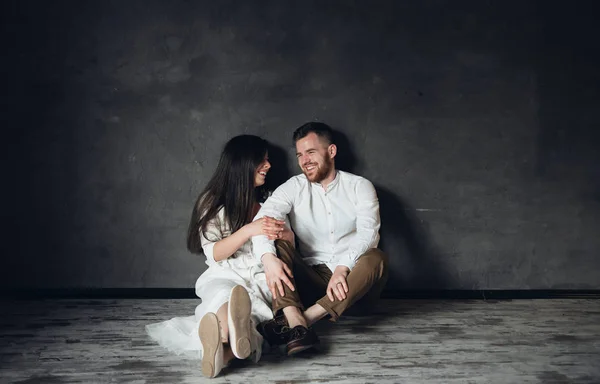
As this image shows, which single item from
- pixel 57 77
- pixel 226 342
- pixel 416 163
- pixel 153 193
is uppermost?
pixel 57 77

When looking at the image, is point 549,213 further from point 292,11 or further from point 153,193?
point 153,193

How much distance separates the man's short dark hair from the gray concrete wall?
0.60 ft

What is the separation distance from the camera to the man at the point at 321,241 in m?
2.74

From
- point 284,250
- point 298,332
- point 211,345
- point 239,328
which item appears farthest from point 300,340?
point 284,250

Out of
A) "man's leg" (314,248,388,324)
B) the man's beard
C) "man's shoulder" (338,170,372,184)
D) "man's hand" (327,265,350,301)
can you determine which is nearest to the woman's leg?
"man's leg" (314,248,388,324)

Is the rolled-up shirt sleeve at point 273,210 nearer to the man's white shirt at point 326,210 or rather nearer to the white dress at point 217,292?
the man's white shirt at point 326,210

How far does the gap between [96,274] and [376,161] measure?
2.01 meters

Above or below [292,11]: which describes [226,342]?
below

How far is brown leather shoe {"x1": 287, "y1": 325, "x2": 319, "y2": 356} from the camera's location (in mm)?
2502

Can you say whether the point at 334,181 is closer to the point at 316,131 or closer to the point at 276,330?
the point at 316,131

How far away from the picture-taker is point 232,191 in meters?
3.21

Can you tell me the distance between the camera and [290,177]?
11.6 feet

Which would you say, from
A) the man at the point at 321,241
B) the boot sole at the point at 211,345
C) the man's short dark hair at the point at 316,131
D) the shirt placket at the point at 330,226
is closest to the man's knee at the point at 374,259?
the man at the point at 321,241

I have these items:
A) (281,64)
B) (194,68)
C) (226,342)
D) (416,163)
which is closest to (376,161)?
(416,163)
